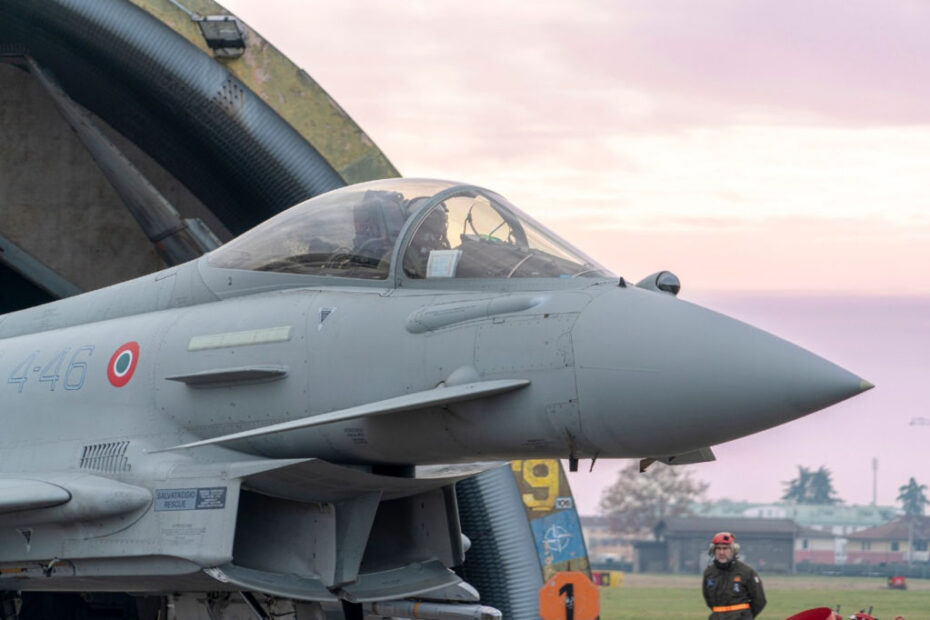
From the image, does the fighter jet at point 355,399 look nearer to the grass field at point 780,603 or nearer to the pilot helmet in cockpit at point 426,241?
the pilot helmet in cockpit at point 426,241

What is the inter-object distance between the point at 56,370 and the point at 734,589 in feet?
15.7

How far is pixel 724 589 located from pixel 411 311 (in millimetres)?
3672

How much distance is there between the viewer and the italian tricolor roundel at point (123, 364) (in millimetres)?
8530

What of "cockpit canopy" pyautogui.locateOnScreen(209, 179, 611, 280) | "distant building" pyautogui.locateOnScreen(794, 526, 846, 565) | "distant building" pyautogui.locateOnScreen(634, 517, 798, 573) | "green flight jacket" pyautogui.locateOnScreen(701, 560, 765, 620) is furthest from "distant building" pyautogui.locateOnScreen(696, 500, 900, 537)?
"cockpit canopy" pyautogui.locateOnScreen(209, 179, 611, 280)

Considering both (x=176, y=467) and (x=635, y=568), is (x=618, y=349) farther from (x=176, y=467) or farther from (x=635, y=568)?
(x=635, y=568)

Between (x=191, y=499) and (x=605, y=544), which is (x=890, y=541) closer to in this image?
(x=605, y=544)

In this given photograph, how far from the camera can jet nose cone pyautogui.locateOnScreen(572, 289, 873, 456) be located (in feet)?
20.7

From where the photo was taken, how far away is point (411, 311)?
7.30 metres

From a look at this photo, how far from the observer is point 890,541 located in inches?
3868

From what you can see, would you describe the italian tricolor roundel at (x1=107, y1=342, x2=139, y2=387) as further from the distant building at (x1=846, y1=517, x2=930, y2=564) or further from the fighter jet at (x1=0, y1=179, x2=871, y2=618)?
the distant building at (x1=846, y1=517, x2=930, y2=564)

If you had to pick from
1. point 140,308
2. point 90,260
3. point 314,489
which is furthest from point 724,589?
point 90,260

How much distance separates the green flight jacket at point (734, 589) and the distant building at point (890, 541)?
85.3 metres

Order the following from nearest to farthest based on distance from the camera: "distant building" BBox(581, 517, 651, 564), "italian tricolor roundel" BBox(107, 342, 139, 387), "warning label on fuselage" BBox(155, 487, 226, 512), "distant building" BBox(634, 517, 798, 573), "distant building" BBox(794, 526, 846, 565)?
"warning label on fuselage" BBox(155, 487, 226, 512) < "italian tricolor roundel" BBox(107, 342, 139, 387) < "distant building" BBox(634, 517, 798, 573) < "distant building" BBox(794, 526, 846, 565) < "distant building" BBox(581, 517, 651, 564)

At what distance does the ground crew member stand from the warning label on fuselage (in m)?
3.80
